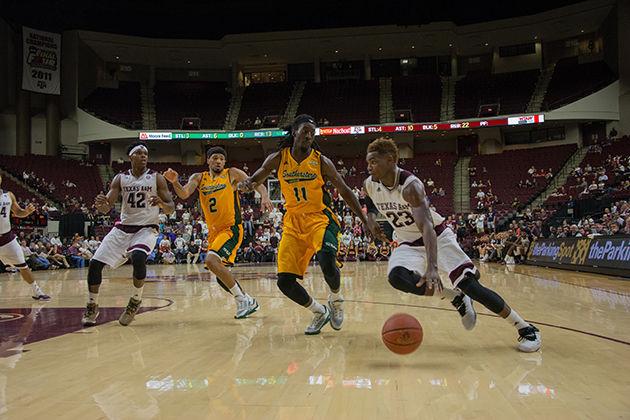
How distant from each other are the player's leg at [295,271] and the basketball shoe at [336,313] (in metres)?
0.08

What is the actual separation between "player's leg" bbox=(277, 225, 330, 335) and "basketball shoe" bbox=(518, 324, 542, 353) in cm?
194

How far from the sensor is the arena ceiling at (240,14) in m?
32.8

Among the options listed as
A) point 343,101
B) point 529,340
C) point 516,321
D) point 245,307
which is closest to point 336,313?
point 245,307

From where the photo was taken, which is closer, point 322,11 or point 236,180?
point 236,180

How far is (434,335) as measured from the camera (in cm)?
515

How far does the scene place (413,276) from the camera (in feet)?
14.8

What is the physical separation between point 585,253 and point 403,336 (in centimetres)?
1190

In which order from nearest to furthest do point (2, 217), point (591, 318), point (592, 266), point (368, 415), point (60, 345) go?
point (368, 415)
point (60, 345)
point (591, 318)
point (2, 217)
point (592, 266)

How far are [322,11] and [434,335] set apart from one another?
32988 mm

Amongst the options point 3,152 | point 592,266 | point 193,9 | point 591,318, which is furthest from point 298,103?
point 591,318

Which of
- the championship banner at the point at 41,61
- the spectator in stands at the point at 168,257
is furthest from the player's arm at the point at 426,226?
the championship banner at the point at 41,61

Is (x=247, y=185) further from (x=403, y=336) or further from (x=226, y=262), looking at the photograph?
(x=403, y=336)

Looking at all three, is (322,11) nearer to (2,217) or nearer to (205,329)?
(2,217)

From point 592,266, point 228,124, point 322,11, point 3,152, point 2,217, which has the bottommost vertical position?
point 592,266
